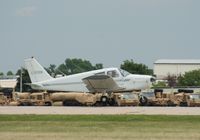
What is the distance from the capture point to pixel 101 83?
5091cm

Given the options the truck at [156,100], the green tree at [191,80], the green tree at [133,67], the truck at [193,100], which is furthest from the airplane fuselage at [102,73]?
the green tree at [191,80]

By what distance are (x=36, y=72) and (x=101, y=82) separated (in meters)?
9.20

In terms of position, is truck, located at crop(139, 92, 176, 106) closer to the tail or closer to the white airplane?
the white airplane

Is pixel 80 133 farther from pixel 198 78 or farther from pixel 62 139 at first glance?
pixel 198 78

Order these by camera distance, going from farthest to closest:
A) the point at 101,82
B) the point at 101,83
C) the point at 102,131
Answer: the point at 101,83
the point at 101,82
the point at 102,131

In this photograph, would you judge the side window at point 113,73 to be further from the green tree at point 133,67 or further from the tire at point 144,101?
the green tree at point 133,67

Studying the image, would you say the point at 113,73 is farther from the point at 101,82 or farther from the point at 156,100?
the point at 156,100

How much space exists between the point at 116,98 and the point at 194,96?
20.1 ft

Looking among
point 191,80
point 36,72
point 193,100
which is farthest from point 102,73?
point 191,80

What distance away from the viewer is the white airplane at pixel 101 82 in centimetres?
5059

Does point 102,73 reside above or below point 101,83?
above

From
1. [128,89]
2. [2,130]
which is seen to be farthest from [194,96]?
[2,130]

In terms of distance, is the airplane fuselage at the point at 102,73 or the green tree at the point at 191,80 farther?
the green tree at the point at 191,80

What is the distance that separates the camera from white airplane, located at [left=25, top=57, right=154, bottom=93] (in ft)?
166
